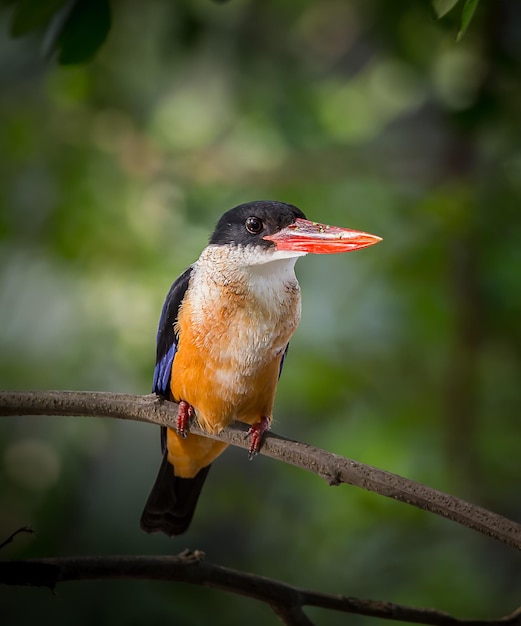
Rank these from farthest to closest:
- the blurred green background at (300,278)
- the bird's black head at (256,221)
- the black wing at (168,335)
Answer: the blurred green background at (300,278), the black wing at (168,335), the bird's black head at (256,221)

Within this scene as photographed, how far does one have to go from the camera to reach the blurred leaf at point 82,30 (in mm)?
1084

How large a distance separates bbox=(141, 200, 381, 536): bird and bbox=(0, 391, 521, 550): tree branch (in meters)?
0.12

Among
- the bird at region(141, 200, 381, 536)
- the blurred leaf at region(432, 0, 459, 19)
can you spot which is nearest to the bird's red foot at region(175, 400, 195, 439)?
the bird at region(141, 200, 381, 536)

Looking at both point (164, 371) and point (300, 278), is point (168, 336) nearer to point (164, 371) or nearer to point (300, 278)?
point (164, 371)

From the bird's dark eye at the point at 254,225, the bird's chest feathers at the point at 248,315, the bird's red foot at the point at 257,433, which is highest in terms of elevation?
the bird's dark eye at the point at 254,225

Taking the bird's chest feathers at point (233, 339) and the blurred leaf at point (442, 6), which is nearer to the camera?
the blurred leaf at point (442, 6)

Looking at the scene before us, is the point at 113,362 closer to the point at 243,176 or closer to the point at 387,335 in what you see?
the point at 243,176

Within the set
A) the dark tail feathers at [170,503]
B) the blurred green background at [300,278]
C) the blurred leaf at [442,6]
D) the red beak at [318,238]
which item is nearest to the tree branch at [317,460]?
the red beak at [318,238]

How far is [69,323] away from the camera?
8.43 ft

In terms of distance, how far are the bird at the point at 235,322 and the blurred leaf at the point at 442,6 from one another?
0.30 metres

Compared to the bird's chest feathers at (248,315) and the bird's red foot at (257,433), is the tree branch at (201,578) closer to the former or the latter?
the bird's red foot at (257,433)

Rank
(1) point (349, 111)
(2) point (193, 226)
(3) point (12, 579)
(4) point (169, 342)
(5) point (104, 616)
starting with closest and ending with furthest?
(3) point (12, 579) < (4) point (169, 342) < (5) point (104, 616) < (2) point (193, 226) < (1) point (349, 111)

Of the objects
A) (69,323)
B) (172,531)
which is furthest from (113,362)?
(172,531)

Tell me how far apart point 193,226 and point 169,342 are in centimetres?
105
